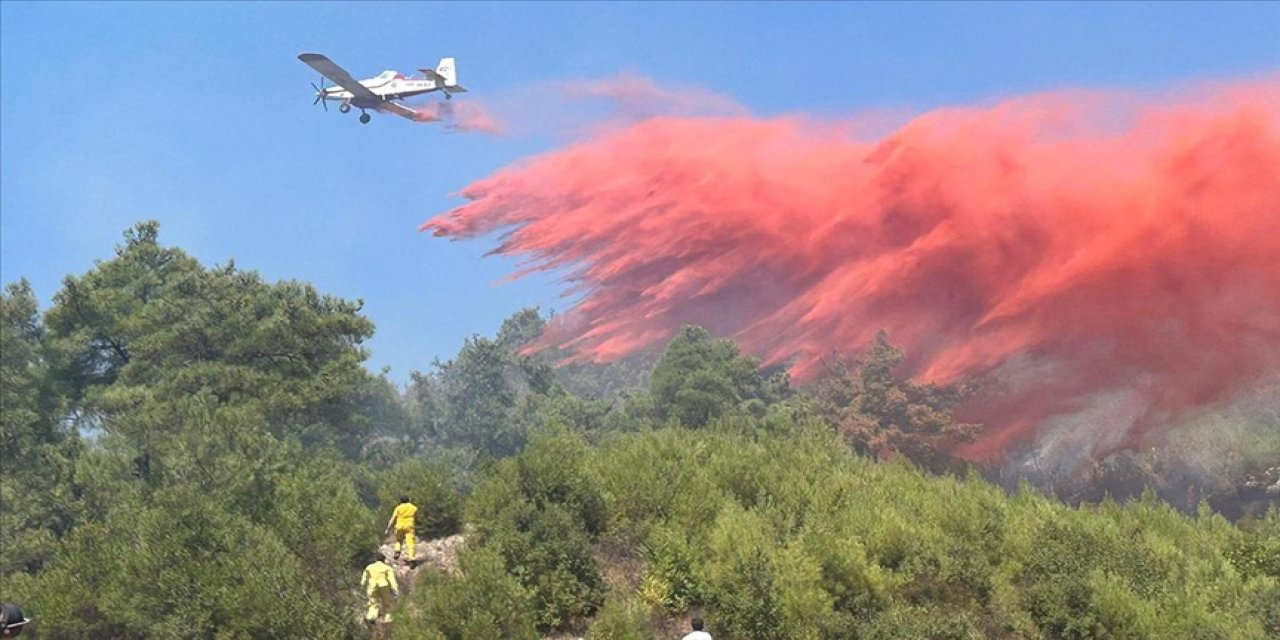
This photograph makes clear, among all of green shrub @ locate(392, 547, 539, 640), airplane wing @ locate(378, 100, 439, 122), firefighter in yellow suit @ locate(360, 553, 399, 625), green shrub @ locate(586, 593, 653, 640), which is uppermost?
airplane wing @ locate(378, 100, 439, 122)

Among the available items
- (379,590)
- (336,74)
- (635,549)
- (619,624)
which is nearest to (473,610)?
(619,624)

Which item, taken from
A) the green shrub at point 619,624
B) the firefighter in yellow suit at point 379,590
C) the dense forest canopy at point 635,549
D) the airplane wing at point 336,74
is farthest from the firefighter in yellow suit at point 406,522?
the airplane wing at point 336,74

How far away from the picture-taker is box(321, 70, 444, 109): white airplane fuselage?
134 ft

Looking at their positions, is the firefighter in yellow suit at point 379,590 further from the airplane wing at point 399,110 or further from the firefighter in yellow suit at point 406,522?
the airplane wing at point 399,110

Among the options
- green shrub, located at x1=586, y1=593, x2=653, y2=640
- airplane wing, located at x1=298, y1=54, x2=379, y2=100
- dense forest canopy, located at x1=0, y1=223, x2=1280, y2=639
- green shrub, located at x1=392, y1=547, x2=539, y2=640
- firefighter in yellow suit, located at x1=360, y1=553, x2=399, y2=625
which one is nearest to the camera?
green shrub, located at x1=392, y1=547, x2=539, y2=640

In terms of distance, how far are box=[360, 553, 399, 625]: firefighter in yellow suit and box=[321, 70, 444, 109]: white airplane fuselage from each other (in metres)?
28.7

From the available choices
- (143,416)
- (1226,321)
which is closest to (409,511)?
(143,416)

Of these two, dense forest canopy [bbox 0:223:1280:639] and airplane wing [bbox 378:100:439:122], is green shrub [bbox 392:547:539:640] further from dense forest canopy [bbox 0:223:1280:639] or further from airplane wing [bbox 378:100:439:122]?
airplane wing [bbox 378:100:439:122]

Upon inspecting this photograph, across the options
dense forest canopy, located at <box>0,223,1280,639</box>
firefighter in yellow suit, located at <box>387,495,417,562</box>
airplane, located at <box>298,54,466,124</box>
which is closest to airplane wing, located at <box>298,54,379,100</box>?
airplane, located at <box>298,54,466,124</box>

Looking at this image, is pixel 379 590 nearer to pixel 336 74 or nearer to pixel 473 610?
pixel 473 610

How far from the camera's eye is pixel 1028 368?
153 feet

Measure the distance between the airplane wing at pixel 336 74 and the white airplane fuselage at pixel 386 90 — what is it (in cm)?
24

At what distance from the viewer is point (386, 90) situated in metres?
41.2

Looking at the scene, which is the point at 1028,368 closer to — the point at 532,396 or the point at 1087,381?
the point at 1087,381
